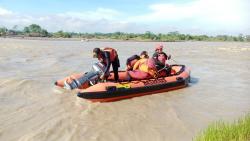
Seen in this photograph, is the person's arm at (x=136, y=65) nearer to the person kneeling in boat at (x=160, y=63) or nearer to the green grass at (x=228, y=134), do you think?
the person kneeling in boat at (x=160, y=63)

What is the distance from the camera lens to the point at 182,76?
10938 millimetres

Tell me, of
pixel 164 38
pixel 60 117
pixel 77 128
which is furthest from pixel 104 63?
pixel 164 38

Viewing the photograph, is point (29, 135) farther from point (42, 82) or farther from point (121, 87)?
point (42, 82)

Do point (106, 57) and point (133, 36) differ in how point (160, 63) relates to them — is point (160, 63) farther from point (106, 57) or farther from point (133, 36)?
point (133, 36)

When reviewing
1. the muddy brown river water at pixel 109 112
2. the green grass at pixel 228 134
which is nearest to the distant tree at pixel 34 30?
the muddy brown river water at pixel 109 112

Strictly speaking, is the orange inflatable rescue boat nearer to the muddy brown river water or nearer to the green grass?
the muddy brown river water

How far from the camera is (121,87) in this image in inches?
346

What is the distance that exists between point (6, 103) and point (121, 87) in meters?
2.64

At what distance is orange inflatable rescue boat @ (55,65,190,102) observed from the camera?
832 cm

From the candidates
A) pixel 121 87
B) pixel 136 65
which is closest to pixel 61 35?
pixel 136 65

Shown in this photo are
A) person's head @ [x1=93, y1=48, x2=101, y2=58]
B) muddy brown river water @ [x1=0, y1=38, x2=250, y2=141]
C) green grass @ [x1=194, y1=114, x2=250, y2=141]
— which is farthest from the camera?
person's head @ [x1=93, y1=48, x2=101, y2=58]

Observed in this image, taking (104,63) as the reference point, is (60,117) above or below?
below

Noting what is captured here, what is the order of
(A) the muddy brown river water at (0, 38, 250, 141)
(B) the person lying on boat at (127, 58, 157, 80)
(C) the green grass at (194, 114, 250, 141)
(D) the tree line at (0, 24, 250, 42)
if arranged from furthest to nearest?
(D) the tree line at (0, 24, 250, 42) < (B) the person lying on boat at (127, 58, 157, 80) < (A) the muddy brown river water at (0, 38, 250, 141) < (C) the green grass at (194, 114, 250, 141)

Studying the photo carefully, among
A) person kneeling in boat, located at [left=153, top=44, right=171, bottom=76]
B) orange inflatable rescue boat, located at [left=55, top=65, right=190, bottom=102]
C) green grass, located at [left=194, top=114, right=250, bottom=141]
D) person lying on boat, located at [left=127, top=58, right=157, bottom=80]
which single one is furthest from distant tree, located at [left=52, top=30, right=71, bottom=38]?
green grass, located at [left=194, top=114, right=250, bottom=141]
